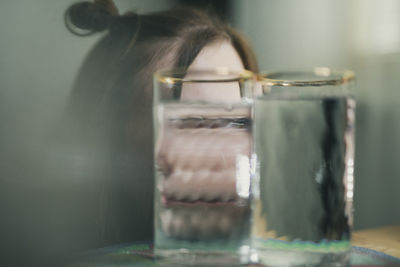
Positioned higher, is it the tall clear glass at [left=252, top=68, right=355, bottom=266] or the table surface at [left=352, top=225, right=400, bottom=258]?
the tall clear glass at [left=252, top=68, right=355, bottom=266]

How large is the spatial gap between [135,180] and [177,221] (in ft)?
1.75

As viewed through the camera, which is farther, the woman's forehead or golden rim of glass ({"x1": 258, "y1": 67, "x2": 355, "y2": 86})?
the woman's forehead

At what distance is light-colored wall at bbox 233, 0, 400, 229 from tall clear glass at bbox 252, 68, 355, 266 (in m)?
0.86

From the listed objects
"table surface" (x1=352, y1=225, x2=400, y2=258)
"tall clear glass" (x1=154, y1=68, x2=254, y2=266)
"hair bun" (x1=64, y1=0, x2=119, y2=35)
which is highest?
"hair bun" (x1=64, y1=0, x2=119, y2=35)

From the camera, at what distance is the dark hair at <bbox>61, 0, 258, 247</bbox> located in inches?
35.2

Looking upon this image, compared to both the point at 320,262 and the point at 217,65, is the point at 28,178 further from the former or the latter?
the point at 320,262

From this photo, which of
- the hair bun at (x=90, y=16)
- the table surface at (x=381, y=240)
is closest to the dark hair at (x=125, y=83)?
the hair bun at (x=90, y=16)

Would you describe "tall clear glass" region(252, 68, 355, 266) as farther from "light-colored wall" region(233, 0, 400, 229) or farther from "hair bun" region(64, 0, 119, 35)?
"light-colored wall" region(233, 0, 400, 229)

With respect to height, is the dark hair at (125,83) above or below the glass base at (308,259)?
above

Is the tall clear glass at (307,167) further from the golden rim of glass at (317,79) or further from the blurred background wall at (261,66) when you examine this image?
the blurred background wall at (261,66)

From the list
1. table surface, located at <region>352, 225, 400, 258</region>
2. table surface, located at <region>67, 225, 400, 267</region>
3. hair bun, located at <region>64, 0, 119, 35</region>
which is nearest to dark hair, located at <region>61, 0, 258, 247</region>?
hair bun, located at <region>64, 0, 119, 35</region>

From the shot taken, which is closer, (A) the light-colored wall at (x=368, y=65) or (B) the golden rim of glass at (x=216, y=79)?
(B) the golden rim of glass at (x=216, y=79)

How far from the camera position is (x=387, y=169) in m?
1.87

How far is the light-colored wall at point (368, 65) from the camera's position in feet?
4.48
